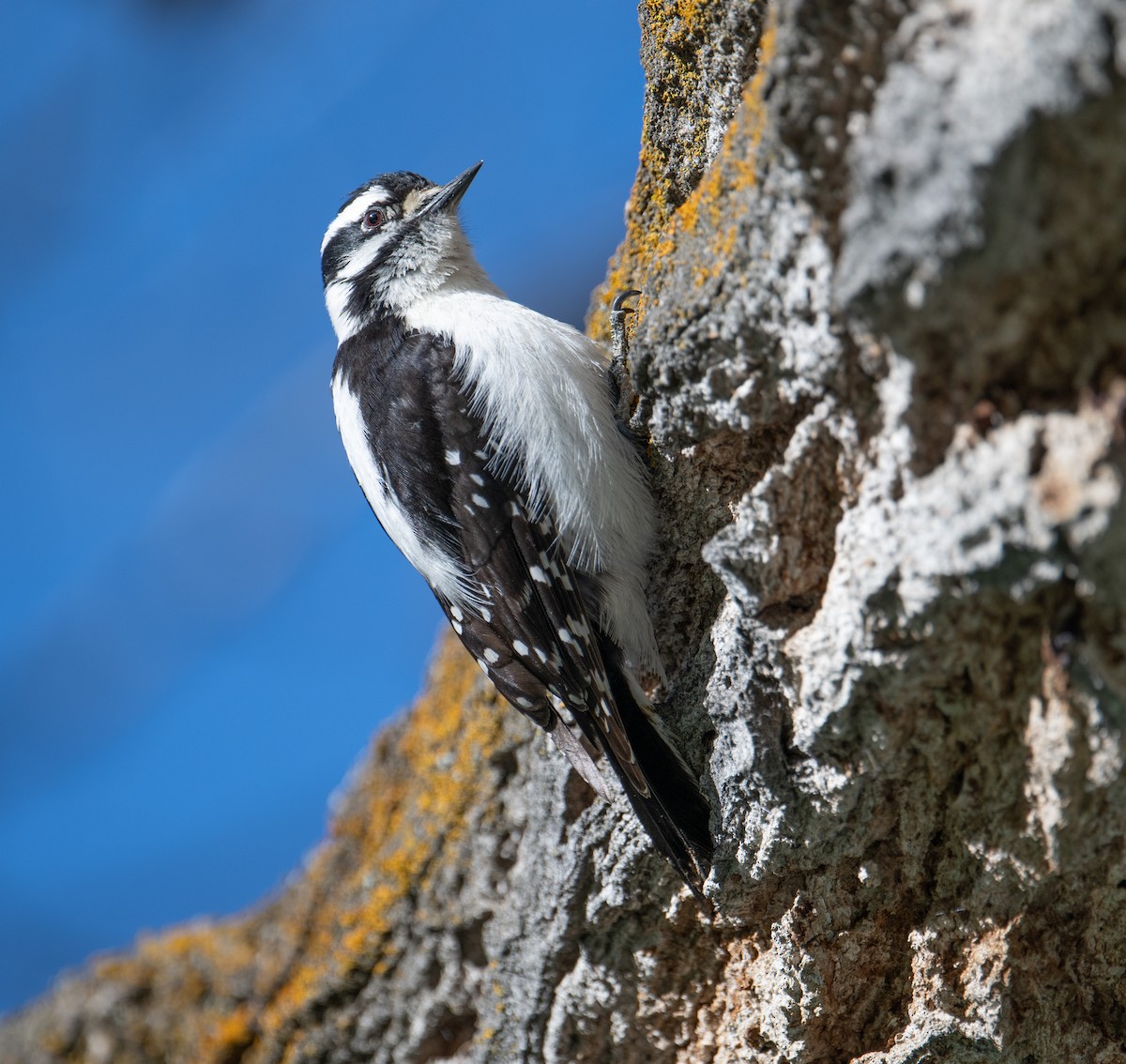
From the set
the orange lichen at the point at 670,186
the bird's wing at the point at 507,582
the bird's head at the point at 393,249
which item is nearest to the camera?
the orange lichen at the point at 670,186

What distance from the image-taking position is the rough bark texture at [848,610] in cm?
152

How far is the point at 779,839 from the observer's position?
2422 millimetres

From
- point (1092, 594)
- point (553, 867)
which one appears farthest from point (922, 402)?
point (553, 867)

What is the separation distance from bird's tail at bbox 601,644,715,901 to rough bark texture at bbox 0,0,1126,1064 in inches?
2.8

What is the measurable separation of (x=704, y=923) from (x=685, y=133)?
6.75ft

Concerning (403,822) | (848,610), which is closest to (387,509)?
(403,822)

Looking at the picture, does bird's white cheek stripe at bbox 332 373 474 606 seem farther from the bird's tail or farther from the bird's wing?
the bird's tail

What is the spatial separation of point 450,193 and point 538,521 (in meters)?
1.34

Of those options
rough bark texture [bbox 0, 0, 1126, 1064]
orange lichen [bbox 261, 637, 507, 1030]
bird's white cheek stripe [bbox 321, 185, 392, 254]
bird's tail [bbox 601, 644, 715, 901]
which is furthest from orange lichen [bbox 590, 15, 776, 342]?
orange lichen [bbox 261, 637, 507, 1030]

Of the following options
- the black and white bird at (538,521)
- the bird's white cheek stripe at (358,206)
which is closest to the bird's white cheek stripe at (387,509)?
the black and white bird at (538,521)

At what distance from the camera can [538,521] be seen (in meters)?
2.98

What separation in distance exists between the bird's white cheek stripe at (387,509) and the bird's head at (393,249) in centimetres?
32

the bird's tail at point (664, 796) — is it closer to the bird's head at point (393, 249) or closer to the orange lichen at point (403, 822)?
the orange lichen at point (403, 822)

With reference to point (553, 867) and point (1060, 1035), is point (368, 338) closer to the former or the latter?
point (553, 867)
